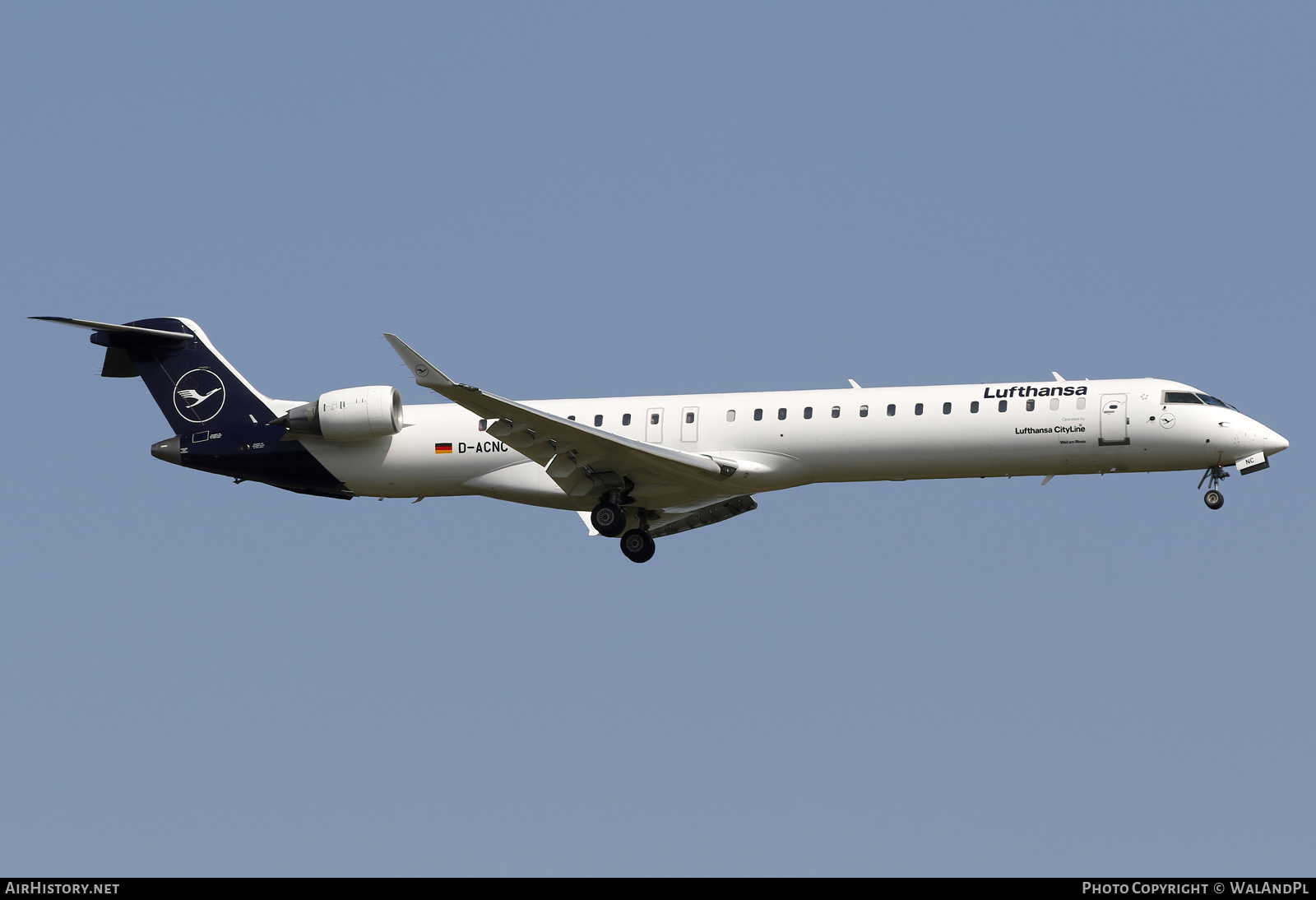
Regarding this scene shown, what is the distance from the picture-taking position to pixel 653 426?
3031cm

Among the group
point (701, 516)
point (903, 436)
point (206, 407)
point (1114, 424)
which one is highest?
point (206, 407)

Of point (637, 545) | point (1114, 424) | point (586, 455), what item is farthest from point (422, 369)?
point (1114, 424)

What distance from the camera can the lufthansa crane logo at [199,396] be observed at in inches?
1261

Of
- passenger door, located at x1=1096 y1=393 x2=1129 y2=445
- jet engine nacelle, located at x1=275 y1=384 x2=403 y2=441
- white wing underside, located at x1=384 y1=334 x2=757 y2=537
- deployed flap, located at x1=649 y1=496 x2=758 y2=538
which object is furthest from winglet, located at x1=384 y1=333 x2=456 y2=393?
passenger door, located at x1=1096 y1=393 x2=1129 y2=445

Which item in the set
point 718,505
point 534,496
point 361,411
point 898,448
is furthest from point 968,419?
point 361,411

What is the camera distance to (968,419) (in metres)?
28.7

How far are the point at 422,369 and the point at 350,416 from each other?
14.9 ft

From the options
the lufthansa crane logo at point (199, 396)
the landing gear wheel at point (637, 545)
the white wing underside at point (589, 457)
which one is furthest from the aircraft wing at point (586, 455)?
the lufthansa crane logo at point (199, 396)

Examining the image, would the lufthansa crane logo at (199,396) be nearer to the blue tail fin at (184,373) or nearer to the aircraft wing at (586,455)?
the blue tail fin at (184,373)

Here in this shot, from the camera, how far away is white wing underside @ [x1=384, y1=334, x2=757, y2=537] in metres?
27.1

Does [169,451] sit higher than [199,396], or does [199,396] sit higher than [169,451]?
[199,396]

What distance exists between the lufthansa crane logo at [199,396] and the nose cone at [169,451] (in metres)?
Result: 0.58

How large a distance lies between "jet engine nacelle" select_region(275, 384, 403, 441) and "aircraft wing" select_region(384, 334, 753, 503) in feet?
8.65

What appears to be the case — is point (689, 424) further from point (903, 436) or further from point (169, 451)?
point (169, 451)
